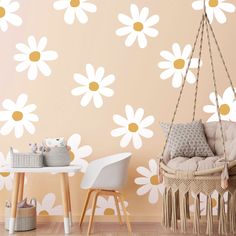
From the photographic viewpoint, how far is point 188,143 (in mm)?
3799

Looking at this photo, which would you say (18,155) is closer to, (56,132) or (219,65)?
(56,132)

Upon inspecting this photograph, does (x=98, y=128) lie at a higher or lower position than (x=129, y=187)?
higher

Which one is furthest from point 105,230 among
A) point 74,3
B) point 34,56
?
point 74,3

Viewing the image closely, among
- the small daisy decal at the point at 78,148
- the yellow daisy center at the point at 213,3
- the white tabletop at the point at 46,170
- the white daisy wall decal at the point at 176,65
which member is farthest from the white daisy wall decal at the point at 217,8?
the white tabletop at the point at 46,170

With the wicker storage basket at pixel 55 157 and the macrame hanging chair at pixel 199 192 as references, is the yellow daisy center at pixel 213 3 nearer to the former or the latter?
the macrame hanging chair at pixel 199 192

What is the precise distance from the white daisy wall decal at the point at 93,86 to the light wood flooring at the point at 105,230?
1008 millimetres

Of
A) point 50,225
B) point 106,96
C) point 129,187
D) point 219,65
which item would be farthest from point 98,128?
point 219,65

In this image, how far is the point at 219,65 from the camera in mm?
4227

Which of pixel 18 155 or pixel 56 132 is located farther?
pixel 56 132

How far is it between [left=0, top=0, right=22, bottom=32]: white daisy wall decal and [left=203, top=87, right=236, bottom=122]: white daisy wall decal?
1.75m

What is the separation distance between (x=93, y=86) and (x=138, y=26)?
2.09 ft

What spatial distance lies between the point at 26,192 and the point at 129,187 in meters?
0.87

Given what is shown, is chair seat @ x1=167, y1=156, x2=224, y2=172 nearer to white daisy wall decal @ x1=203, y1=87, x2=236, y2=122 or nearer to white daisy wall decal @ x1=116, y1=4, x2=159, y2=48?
white daisy wall decal @ x1=203, y1=87, x2=236, y2=122

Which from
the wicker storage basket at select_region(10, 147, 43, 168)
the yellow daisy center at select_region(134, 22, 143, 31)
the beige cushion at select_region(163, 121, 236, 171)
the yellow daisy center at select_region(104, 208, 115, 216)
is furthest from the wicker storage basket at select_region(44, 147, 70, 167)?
the yellow daisy center at select_region(134, 22, 143, 31)
